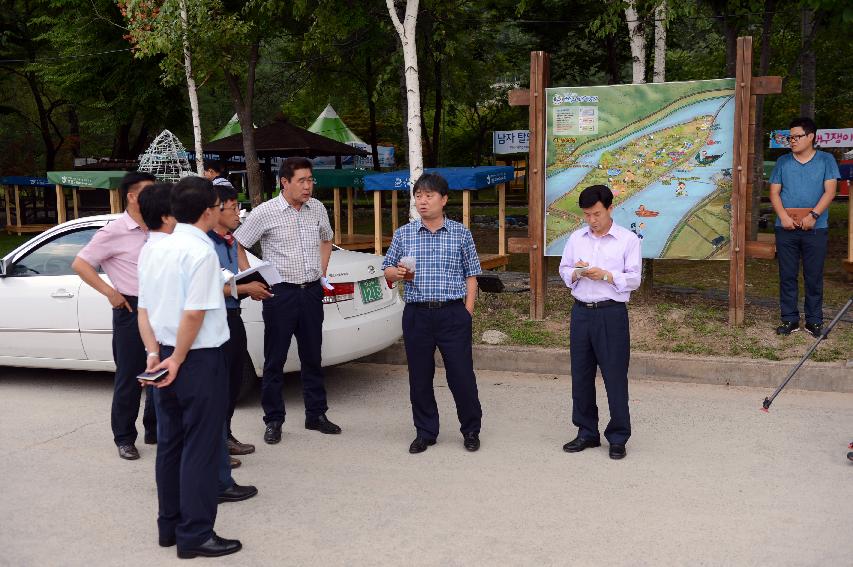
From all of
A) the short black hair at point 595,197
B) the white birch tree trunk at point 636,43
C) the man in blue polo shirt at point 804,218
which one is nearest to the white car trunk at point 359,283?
the short black hair at point 595,197

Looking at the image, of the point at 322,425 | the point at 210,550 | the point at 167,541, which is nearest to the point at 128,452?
the point at 322,425

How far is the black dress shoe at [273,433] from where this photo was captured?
6391mm

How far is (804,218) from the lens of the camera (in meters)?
8.36

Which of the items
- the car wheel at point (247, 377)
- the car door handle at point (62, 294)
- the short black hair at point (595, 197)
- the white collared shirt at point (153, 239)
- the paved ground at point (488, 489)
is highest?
the short black hair at point (595, 197)

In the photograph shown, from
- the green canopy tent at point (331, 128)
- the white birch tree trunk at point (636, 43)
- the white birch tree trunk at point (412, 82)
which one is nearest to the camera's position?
the white birch tree trunk at point (412, 82)

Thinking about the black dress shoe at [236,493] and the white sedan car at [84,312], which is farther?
the white sedan car at [84,312]

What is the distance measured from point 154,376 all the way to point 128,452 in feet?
6.80

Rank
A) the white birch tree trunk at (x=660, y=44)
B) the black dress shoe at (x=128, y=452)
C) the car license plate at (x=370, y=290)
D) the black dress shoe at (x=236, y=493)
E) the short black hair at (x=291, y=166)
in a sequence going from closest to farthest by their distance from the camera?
the black dress shoe at (x=236, y=493)
the black dress shoe at (x=128, y=452)
the short black hair at (x=291, y=166)
the car license plate at (x=370, y=290)
the white birch tree trunk at (x=660, y=44)

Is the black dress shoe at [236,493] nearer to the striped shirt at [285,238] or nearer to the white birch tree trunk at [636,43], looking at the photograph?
the striped shirt at [285,238]

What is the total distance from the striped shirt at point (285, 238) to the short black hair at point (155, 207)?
1834 mm

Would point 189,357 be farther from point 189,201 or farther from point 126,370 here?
point 126,370

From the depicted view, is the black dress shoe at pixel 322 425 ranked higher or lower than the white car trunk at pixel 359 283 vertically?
lower

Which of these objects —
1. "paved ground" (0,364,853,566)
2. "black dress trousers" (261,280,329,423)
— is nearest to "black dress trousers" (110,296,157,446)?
"paved ground" (0,364,853,566)

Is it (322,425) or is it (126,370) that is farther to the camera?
(322,425)
